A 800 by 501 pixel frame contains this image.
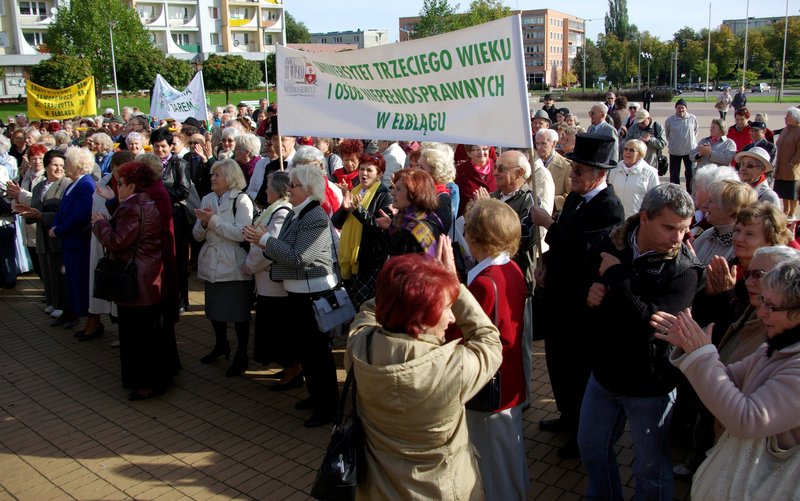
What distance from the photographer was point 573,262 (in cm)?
439

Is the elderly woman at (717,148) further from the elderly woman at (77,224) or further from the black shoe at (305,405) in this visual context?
the elderly woman at (77,224)

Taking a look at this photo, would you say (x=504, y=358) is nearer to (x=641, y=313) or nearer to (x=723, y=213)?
(x=641, y=313)

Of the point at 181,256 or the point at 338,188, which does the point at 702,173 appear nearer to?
the point at 338,188

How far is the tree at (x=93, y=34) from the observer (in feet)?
167

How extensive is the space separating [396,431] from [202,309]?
20.2ft

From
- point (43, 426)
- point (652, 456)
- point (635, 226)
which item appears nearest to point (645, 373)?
point (652, 456)

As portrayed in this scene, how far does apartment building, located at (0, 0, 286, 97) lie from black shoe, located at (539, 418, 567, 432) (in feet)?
227

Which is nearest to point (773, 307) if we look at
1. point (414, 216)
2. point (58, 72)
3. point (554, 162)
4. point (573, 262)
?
point (573, 262)

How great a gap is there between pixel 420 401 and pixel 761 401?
49.0 inches

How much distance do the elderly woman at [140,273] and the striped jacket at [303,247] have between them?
47.8 inches

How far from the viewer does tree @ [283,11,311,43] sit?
122188mm

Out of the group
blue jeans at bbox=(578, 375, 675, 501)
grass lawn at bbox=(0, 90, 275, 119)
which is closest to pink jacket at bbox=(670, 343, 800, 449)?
blue jeans at bbox=(578, 375, 675, 501)

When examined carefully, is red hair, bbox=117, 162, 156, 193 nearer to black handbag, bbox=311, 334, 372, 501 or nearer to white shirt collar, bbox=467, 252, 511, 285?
white shirt collar, bbox=467, 252, 511, 285

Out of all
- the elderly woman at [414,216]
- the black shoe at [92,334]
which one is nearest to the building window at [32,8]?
the black shoe at [92,334]
